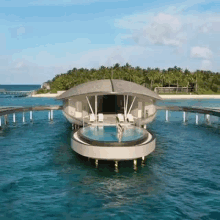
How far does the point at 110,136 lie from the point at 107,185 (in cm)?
540

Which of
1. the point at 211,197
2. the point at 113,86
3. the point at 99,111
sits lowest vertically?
the point at 211,197

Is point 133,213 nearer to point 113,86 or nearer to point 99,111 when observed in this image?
point 113,86

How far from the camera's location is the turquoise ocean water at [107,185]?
15180 mm

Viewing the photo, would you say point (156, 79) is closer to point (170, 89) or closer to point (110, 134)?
point (170, 89)

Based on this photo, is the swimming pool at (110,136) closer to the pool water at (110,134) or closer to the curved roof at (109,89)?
the pool water at (110,134)

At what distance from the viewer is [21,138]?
3647cm

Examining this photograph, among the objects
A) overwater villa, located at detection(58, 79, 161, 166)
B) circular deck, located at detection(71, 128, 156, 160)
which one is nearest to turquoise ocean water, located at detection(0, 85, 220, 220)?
circular deck, located at detection(71, 128, 156, 160)

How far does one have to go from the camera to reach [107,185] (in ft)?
61.3

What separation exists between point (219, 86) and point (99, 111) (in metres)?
126

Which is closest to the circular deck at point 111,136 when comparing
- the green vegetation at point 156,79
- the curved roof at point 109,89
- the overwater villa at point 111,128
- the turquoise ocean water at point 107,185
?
the overwater villa at point 111,128

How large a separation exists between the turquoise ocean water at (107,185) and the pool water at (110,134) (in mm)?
2241

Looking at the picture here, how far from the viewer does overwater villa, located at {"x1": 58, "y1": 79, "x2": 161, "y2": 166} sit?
20.3 meters

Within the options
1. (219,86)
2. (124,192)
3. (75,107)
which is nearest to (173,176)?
(124,192)

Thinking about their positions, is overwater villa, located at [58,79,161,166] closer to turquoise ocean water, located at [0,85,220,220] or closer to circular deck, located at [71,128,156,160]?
circular deck, located at [71,128,156,160]
